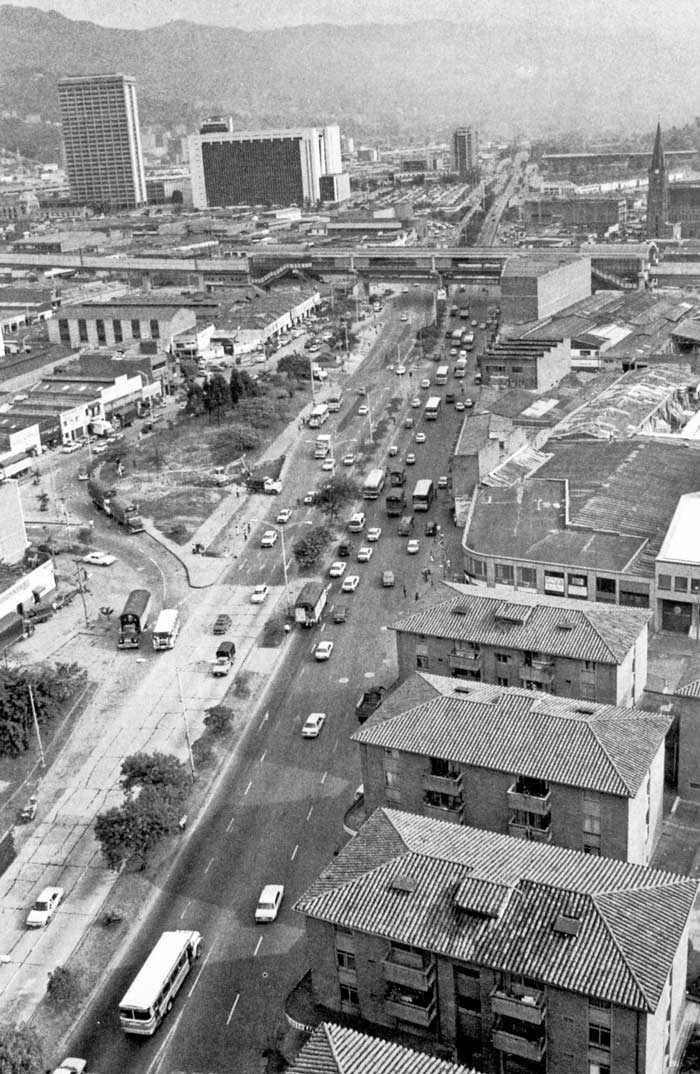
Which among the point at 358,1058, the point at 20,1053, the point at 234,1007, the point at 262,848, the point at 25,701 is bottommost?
the point at 234,1007

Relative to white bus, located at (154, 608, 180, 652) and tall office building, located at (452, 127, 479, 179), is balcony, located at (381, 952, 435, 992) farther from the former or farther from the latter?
tall office building, located at (452, 127, 479, 179)

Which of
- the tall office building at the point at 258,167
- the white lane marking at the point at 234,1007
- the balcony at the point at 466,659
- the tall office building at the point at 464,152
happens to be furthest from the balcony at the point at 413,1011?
the tall office building at the point at 464,152

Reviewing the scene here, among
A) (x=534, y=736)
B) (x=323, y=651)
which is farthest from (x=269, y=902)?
(x=323, y=651)

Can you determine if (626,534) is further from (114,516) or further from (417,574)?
(114,516)

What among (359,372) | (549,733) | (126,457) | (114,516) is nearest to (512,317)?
(359,372)

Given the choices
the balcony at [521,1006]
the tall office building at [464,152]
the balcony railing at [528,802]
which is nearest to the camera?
the balcony at [521,1006]

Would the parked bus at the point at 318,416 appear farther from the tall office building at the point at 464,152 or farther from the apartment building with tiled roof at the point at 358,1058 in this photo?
the tall office building at the point at 464,152

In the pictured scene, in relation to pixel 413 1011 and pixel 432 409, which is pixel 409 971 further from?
pixel 432 409
